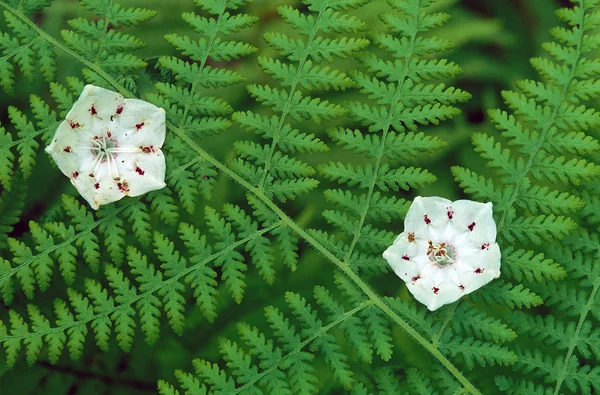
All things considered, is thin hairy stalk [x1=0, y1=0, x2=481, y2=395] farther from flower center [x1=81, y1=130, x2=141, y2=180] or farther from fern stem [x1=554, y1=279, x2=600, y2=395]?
fern stem [x1=554, y1=279, x2=600, y2=395]

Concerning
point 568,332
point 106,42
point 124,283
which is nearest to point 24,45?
point 106,42

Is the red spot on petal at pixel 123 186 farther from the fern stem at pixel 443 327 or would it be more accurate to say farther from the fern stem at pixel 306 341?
the fern stem at pixel 443 327

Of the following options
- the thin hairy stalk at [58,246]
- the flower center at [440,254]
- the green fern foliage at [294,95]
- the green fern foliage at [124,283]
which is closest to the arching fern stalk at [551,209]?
the flower center at [440,254]

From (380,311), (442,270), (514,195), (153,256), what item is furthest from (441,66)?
(153,256)

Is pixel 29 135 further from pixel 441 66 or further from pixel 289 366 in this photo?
pixel 441 66

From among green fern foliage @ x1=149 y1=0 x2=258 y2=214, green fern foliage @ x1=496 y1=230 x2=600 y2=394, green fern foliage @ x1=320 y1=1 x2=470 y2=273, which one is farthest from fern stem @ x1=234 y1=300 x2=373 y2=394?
→ green fern foliage @ x1=149 y1=0 x2=258 y2=214

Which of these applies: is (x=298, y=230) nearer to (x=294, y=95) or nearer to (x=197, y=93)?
(x=294, y=95)

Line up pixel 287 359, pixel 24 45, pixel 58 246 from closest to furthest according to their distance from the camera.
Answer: pixel 287 359 < pixel 58 246 < pixel 24 45

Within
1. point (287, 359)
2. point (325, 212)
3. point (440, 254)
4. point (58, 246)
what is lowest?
point (287, 359)
